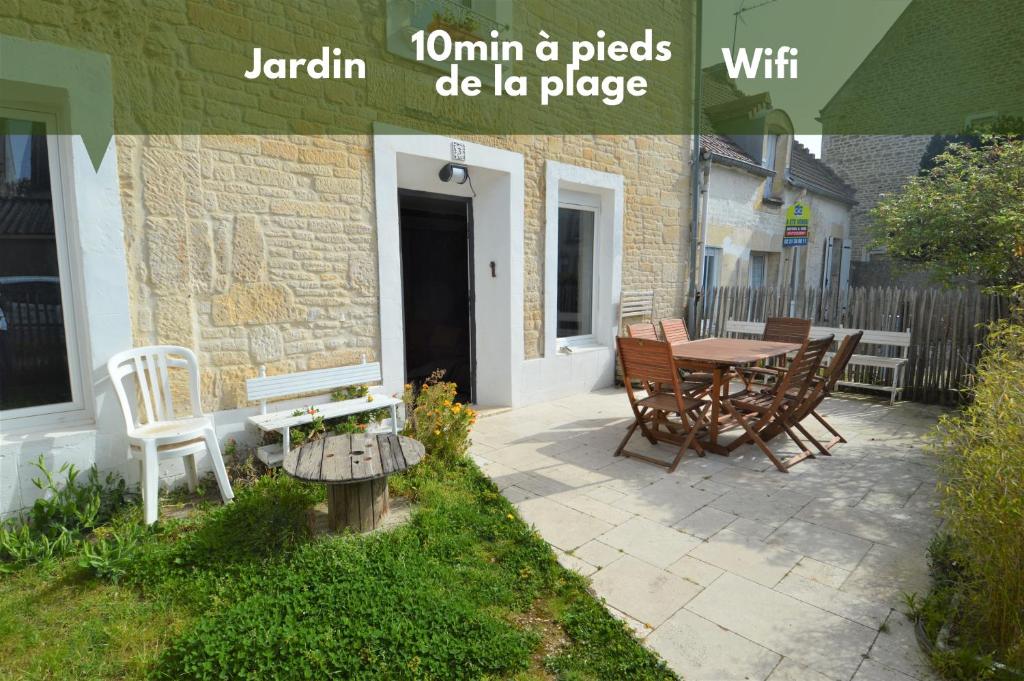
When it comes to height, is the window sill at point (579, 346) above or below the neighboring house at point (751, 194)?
below

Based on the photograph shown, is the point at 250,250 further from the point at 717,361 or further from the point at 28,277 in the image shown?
the point at 717,361

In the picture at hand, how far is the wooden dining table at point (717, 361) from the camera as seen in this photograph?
461 cm

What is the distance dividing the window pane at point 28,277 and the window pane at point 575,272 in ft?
17.1

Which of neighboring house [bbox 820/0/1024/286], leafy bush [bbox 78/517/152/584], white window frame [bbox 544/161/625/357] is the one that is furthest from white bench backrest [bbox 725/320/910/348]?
leafy bush [bbox 78/517/152/584]

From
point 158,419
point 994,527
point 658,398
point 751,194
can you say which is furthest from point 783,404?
point 751,194

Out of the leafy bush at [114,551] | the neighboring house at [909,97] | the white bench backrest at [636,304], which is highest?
the neighboring house at [909,97]

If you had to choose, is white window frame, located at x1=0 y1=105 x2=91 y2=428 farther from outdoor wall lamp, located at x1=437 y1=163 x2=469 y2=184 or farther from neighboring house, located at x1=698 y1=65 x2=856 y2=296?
neighboring house, located at x1=698 y1=65 x2=856 y2=296

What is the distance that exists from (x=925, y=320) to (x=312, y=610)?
776cm

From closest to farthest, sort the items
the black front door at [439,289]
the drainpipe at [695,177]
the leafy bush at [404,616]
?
the leafy bush at [404,616]
the black front door at [439,289]
the drainpipe at [695,177]

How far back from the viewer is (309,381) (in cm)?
453

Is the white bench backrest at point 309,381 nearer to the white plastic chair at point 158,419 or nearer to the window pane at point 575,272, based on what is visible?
the white plastic chair at point 158,419

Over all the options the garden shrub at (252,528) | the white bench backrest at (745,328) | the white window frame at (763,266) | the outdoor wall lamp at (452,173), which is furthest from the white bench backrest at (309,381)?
the white window frame at (763,266)

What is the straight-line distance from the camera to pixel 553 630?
2.57m

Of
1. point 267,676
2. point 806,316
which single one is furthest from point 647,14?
point 267,676
